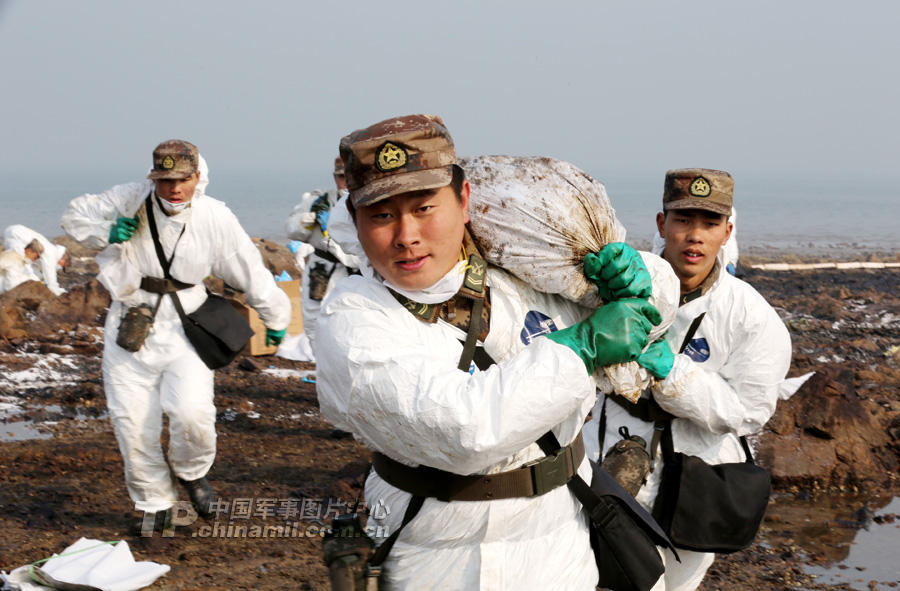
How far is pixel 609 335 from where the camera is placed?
221 centimetres

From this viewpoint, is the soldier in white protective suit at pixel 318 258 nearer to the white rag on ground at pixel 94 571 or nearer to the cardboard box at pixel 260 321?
the cardboard box at pixel 260 321

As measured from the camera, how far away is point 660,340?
286cm

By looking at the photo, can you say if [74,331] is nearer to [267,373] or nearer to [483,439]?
[267,373]

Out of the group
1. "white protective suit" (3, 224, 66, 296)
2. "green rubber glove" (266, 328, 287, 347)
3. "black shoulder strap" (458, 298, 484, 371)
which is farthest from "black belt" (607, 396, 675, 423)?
"white protective suit" (3, 224, 66, 296)

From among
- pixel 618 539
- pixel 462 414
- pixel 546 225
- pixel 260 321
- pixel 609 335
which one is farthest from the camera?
pixel 260 321

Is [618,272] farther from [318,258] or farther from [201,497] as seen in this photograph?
[318,258]

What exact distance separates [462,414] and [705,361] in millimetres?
2074

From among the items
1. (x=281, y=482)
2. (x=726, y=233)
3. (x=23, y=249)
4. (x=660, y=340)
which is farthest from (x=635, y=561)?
(x=23, y=249)

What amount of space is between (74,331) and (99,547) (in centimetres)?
732

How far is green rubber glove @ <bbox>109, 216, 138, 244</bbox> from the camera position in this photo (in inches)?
219

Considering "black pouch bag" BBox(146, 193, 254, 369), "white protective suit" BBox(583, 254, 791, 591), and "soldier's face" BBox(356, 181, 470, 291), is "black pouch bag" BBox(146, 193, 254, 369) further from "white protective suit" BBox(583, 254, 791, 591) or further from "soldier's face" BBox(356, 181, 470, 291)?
"soldier's face" BBox(356, 181, 470, 291)

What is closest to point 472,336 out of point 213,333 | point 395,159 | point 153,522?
point 395,159

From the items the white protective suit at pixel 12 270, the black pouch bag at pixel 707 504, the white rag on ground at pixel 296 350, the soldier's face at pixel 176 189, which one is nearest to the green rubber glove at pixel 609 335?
the black pouch bag at pixel 707 504

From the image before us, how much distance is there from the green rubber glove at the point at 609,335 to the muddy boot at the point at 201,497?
425 cm
